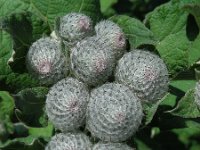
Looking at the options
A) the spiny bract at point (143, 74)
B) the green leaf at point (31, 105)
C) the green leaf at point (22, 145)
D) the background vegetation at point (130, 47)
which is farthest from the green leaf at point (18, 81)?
the spiny bract at point (143, 74)

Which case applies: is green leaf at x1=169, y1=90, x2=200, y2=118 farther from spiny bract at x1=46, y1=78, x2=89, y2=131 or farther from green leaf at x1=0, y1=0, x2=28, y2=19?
green leaf at x1=0, y1=0, x2=28, y2=19

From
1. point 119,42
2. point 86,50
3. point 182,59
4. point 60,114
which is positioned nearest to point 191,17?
point 182,59

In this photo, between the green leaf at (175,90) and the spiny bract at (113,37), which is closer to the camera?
the spiny bract at (113,37)

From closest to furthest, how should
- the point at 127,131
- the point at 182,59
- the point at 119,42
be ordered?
1. the point at 127,131
2. the point at 119,42
3. the point at 182,59

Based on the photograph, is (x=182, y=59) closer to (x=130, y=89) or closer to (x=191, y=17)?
(x=191, y=17)

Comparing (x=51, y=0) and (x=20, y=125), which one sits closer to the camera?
(x=20, y=125)

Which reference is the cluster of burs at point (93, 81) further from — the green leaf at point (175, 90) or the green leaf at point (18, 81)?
the green leaf at point (175, 90)
